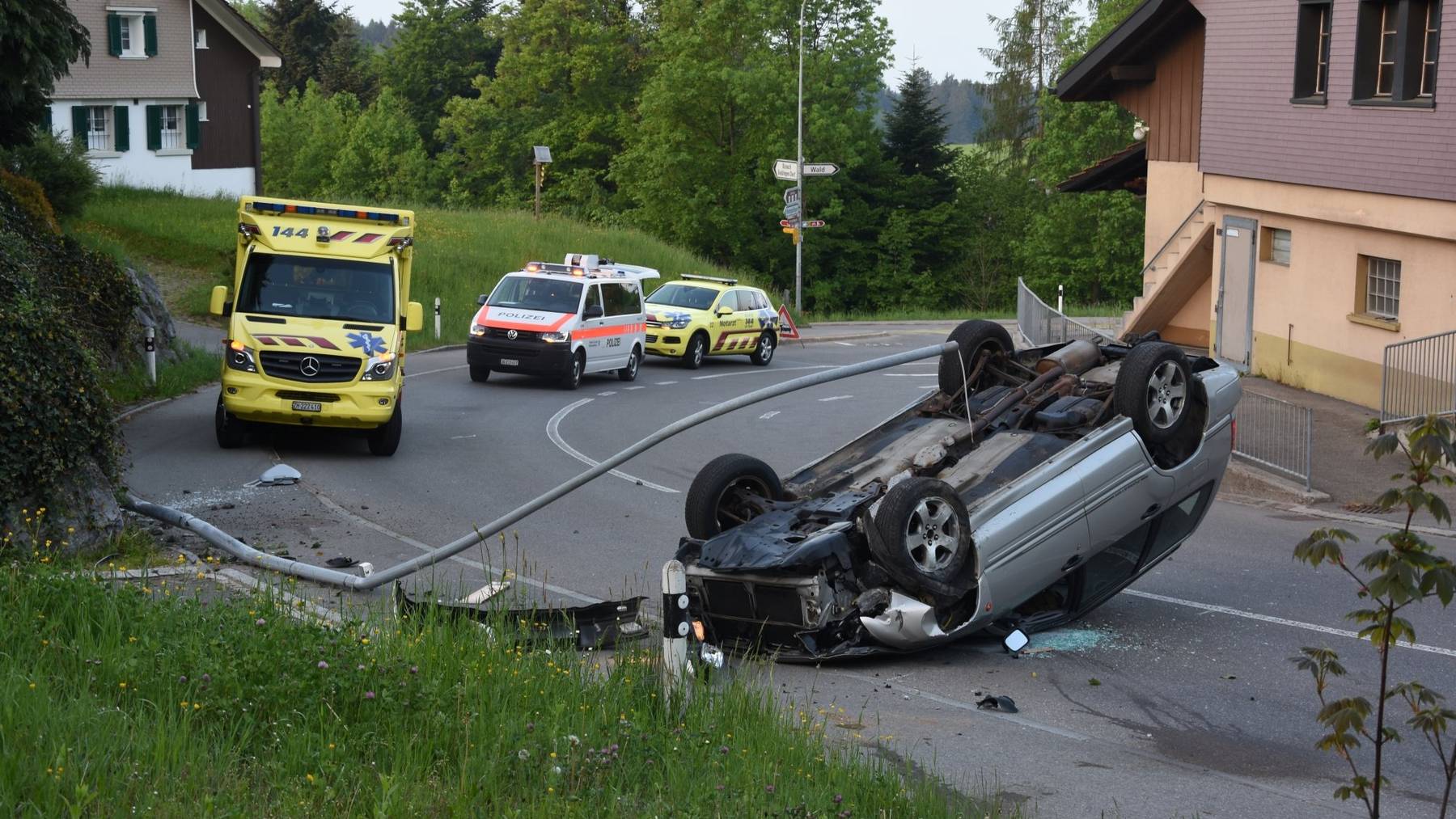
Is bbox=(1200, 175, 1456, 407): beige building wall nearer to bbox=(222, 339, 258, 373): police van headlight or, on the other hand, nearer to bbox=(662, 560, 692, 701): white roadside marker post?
bbox=(222, 339, 258, 373): police van headlight

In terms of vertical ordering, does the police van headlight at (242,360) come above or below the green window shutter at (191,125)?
below

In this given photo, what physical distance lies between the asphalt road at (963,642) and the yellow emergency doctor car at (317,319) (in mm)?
612

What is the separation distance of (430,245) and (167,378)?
21.1 metres

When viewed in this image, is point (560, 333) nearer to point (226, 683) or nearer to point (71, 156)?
point (71, 156)

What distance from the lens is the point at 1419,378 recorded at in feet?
63.8

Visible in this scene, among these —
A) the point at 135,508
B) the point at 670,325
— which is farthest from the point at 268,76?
the point at 135,508

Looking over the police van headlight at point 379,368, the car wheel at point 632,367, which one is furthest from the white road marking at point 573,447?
the car wheel at point 632,367

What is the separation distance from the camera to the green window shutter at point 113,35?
167 feet

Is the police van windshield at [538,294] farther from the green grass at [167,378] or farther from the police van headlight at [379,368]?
the police van headlight at [379,368]

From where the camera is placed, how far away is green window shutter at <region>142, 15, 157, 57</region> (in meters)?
51.6

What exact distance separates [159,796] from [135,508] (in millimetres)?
7973

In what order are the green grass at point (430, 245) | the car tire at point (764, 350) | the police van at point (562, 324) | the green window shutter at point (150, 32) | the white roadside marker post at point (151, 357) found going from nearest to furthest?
the white roadside marker post at point (151, 357) → the police van at point (562, 324) → the car tire at point (764, 350) → the green grass at point (430, 245) → the green window shutter at point (150, 32)

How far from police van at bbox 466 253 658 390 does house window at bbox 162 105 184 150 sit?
30659 mm

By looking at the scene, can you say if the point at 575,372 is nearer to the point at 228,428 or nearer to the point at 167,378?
the point at 167,378
